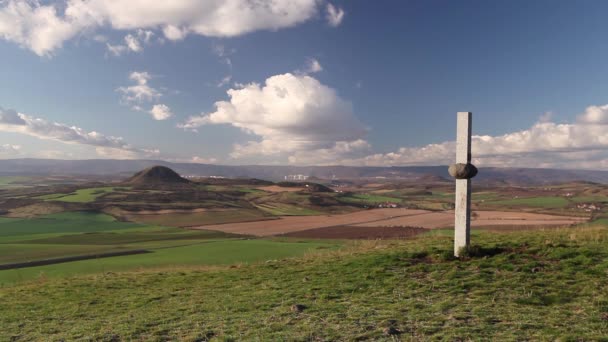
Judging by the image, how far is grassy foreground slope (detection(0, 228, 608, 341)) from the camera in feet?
23.3

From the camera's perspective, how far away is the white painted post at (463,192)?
13.9m

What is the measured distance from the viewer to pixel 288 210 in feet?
327

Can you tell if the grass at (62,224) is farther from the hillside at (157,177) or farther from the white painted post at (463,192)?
the hillside at (157,177)

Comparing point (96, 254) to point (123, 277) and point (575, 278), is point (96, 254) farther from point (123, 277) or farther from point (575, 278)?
point (575, 278)

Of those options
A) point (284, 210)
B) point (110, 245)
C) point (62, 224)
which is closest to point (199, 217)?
point (284, 210)

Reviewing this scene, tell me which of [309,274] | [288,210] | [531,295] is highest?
[531,295]

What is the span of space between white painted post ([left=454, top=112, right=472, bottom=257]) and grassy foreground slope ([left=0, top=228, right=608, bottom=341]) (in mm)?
729

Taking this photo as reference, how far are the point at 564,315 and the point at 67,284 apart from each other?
18638 millimetres

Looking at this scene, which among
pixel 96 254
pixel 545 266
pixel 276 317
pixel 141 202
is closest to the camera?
pixel 276 317

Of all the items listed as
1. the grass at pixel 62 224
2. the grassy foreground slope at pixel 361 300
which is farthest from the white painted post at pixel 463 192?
the grass at pixel 62 224

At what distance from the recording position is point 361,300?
956 centimetres

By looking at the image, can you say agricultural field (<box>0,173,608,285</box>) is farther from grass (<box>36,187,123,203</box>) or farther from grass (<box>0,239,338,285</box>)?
grass (<box>36,187,123,203</box>)

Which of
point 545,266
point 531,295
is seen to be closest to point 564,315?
point 531,295

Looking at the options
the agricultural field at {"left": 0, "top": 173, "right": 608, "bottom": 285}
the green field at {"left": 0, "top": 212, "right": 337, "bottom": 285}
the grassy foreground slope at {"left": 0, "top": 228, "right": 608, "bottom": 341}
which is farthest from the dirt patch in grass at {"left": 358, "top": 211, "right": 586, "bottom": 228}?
the grassy foreground slope at {"left": 0, "top": 228, "right": 608, "bottom": 341}
